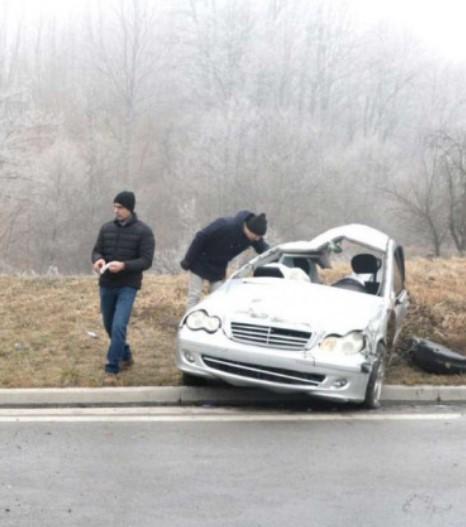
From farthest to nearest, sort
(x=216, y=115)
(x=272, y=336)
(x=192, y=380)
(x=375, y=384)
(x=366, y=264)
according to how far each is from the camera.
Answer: (x=216, y=115)
(x=366, y=264)
(x=192, y=380)
(x=375, y=384)
(x=272, y=336)

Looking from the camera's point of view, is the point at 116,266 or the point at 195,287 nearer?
the point at 116,266

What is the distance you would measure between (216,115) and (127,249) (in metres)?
52.6

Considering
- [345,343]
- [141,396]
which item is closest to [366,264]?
[345,343]

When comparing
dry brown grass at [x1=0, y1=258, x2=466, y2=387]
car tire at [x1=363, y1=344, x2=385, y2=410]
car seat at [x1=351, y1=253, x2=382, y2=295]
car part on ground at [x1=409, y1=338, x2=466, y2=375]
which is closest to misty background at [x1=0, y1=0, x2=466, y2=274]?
dry brown grass at [x1=0, y1=258, x2=466, y2=387]

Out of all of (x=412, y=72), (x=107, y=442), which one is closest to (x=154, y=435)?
(x=107, y=442)

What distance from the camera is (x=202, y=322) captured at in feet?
21.1

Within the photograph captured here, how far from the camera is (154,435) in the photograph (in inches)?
220

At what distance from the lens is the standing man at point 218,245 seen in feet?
25.4

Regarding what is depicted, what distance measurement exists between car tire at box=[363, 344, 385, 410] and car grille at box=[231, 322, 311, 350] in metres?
0.64

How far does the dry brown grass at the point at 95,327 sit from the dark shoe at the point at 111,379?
0.23 ft

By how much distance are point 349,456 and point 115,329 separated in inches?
102

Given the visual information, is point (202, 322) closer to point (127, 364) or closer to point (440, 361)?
point (127, 364)

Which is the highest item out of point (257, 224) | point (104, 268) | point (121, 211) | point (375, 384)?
point (121, 211)

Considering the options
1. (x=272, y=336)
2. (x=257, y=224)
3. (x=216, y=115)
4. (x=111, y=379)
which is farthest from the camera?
(x=216, y=115)
